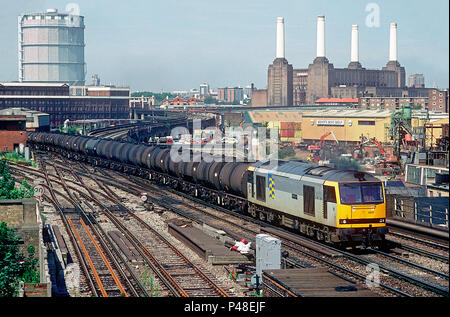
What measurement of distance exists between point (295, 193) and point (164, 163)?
22.8 meters

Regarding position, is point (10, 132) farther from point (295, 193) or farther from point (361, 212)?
point (361, 212)

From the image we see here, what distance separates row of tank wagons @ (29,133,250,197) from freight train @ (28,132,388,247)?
0.07 meters

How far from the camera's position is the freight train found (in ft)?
86.3

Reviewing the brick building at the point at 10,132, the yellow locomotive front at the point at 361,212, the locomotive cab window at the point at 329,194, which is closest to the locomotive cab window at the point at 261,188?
the locomotive cab window at the point at 329,194

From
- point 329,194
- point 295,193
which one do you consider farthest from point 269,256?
point 295,193

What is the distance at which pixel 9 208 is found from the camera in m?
32.9

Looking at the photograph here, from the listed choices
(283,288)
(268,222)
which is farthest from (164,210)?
(283,288)

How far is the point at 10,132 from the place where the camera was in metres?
81.8

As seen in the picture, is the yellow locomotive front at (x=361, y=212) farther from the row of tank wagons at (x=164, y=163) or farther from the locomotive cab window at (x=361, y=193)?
the row of tank wagons at (x=164, y=163)

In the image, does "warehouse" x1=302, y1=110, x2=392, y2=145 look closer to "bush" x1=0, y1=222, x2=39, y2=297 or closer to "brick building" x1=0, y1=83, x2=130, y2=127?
"brick building" x1=0, y1=83, x2=130, y2=127

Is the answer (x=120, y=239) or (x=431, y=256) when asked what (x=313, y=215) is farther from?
(x=120, y=239)

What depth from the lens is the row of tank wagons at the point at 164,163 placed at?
38.8m

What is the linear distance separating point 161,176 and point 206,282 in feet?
100

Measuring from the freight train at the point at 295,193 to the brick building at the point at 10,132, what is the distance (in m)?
35.4
